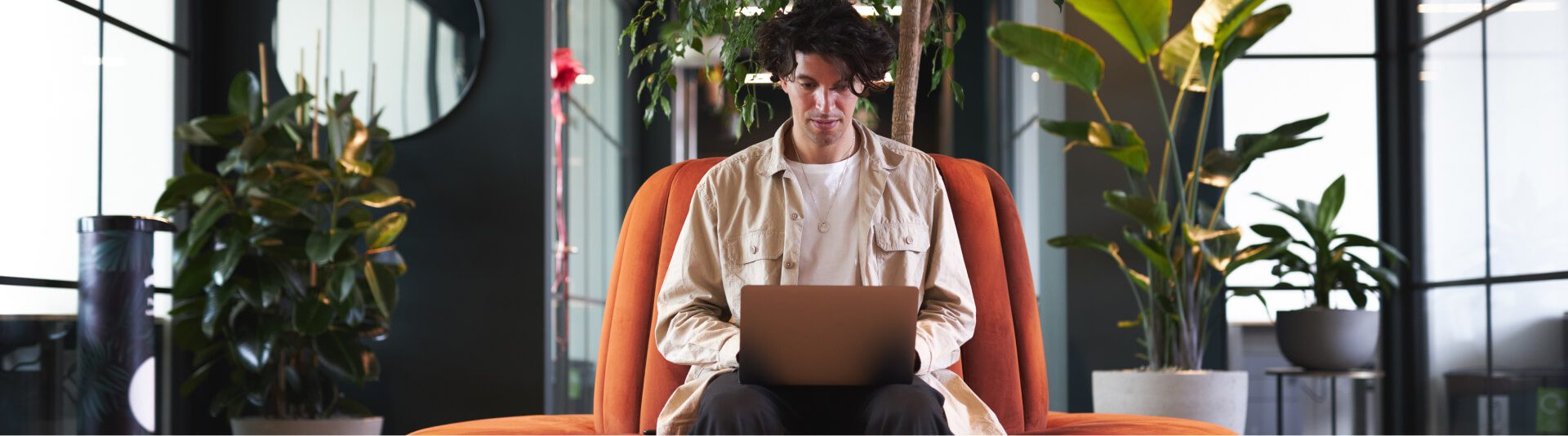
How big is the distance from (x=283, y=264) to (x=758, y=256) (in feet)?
8.74

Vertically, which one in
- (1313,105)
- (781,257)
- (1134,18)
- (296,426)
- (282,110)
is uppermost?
(1134,18)

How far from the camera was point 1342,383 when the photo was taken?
18.1 ft

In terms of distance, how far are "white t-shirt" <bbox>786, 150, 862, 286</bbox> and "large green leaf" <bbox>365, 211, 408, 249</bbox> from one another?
253 cm

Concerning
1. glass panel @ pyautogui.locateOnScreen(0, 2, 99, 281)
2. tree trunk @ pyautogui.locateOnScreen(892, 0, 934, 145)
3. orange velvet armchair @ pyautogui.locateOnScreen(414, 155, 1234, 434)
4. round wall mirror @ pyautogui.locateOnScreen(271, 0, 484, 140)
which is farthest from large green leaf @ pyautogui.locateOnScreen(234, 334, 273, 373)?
tree trunk @ pyautogui.locateOnScreen(892, 0, 934, 145)

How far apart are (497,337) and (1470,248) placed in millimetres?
3635

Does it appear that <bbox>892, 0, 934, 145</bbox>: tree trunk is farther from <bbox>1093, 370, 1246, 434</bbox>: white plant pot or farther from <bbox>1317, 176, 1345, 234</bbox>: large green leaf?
<bbox>1317, 176, 1345, 234</bbox>: large green leaf

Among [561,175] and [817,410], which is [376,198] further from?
[817,410]

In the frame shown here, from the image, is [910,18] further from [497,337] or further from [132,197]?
[132,197]

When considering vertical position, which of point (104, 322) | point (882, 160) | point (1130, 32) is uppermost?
point (1130, 32)

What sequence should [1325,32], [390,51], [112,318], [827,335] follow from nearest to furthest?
1. [827,335]
2. [112,318]
3. [390,51]
4. [1325,32]

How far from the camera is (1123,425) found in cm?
229

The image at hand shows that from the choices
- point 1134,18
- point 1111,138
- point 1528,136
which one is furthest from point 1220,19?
point 1528,136

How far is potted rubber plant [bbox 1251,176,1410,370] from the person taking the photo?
441cm

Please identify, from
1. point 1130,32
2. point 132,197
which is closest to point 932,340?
point 1130,32
